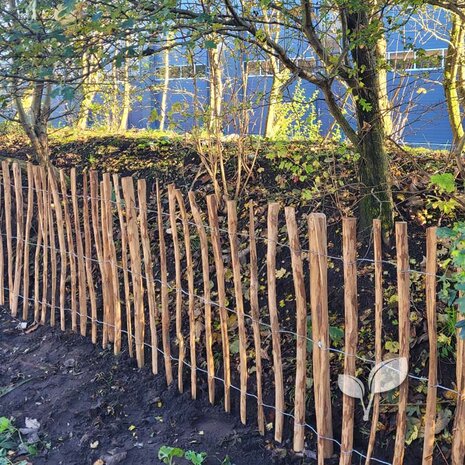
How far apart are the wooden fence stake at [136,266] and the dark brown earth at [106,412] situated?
0.67 feet

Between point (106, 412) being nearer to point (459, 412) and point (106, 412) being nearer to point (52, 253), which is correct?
point (52, 253)

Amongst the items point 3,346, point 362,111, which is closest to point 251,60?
point 362,111

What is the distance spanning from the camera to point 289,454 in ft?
9.68

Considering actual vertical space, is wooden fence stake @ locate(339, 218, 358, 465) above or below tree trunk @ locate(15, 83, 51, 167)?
below

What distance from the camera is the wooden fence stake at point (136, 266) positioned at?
12.1 feet

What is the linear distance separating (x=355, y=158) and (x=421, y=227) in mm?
690

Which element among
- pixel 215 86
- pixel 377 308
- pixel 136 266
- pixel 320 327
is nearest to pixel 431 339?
pixel 377 308

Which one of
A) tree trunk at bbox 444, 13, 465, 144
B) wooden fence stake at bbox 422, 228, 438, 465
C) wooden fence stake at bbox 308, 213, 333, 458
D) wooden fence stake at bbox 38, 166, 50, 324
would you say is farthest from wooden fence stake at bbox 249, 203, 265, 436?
wooden fence stake at bbox 38, 166, 50, 324

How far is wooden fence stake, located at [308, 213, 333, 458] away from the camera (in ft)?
8.54

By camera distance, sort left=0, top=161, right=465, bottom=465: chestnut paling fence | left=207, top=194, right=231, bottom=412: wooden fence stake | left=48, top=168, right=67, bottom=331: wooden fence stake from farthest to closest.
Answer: left=48, top=168, right=67, bottom=331: wooden fence stake
left=207, top=194, right=231, bottom=412: wooden fence stake
left=0, top=161, right=465, bottom=465: chestnut paling fence

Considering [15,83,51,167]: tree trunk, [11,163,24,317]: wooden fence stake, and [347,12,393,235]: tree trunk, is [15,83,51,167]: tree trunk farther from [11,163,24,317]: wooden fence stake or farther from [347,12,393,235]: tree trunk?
[347,12,393,235]: tree trunk

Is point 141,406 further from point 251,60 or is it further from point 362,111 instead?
point 251,60

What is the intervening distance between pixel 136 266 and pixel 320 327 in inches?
61.3

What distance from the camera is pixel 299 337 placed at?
9.27 ft
